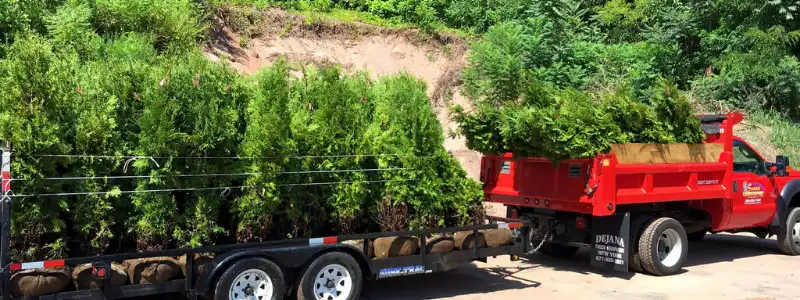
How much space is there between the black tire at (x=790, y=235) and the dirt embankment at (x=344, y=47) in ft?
29.2

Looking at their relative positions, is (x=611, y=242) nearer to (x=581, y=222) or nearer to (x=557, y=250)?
(x=581, y=222)

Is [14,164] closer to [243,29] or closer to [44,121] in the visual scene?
[44,121]

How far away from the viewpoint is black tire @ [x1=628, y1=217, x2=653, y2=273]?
10.4 metres

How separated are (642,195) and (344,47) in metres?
15.6

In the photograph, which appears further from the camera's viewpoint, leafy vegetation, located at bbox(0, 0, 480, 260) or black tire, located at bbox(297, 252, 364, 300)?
black tire, located at bbox(297, 252, 364, 300)

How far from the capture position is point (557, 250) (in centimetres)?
Answer: 1204

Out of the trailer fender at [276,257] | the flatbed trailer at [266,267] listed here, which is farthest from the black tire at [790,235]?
the trailer fender at [276,257]

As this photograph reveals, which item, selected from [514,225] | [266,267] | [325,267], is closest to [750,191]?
[514,225]

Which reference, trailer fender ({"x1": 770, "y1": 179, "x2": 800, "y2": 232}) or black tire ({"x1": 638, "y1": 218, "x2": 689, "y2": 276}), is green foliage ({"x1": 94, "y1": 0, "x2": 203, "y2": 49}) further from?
trailer fender ({"x1": 770, "y1": 179, "x2": 800, "y2": 232})

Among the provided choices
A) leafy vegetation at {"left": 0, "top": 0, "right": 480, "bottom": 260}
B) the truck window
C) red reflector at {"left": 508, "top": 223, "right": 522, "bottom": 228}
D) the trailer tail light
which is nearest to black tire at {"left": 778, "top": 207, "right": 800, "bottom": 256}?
the truck window

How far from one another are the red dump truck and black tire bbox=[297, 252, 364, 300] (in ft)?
11.3

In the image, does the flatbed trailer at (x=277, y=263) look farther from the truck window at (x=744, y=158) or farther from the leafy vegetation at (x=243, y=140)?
the truck window at (x=744, y=158)

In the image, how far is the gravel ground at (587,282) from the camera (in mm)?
9281

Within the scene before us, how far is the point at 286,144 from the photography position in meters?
7.84
